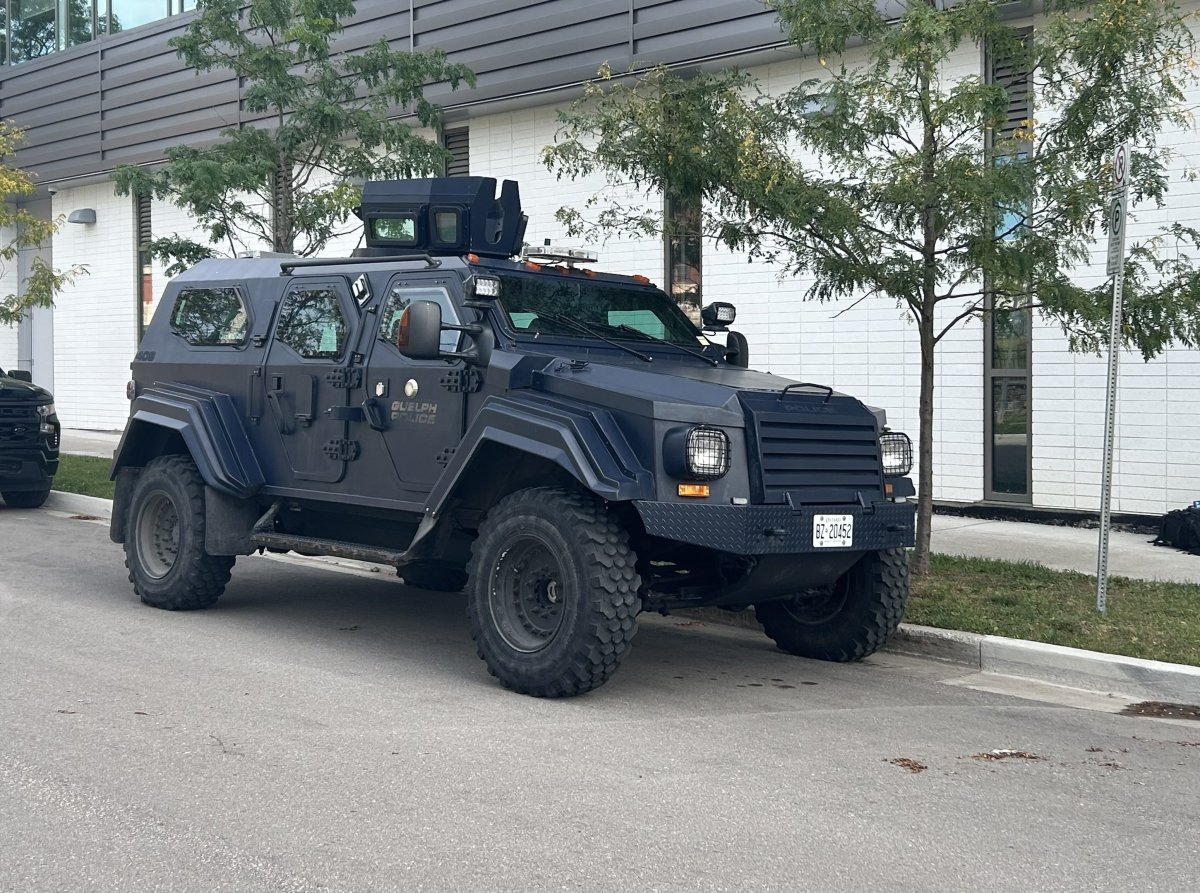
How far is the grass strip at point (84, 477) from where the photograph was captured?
15125 mm

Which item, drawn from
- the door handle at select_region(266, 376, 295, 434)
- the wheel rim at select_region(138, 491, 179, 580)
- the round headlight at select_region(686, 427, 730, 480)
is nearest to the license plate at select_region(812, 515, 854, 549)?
the round headlight at select_region(686, 427, 730, 480)

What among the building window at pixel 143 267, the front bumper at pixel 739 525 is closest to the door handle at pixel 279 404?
the front bumper at pixel 739 525

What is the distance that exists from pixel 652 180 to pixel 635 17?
591 cm

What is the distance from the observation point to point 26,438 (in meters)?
14.0

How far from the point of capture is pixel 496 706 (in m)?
6.49

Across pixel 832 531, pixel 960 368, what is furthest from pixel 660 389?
pixel 960 368

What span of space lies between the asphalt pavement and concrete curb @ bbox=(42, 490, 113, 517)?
6257 mm

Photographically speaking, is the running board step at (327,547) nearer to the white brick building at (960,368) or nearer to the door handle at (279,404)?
the door handle at (279,404)

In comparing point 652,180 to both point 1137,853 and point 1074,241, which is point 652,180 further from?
point 1137,853

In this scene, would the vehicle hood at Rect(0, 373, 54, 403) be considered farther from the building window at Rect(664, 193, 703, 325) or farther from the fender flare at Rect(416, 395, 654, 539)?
the fender flare at Rect(416, 395, 654, 539)

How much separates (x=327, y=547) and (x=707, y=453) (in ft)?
8.74

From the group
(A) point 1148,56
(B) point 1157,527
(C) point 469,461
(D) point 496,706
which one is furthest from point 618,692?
(B) point 1157,527

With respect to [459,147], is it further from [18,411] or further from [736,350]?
[736,350]

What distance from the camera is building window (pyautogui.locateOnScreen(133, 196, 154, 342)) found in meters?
22.9
